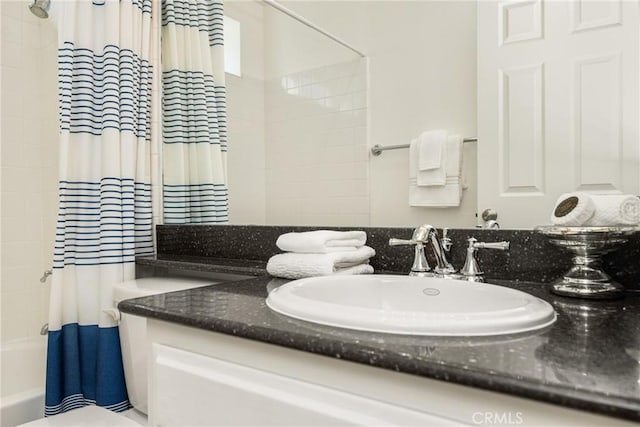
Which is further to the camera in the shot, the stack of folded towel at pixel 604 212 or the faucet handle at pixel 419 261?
the faucet handle at pixel 419 261

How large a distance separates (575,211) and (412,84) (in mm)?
664

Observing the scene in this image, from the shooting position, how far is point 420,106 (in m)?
1.34

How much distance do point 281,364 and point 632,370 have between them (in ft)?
1.54

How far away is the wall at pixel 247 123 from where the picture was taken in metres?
1.72

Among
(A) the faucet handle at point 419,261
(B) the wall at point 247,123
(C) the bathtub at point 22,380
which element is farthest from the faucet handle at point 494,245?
(C) the bathtub at point 22,380

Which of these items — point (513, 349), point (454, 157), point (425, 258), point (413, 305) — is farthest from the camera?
point (454, 157)

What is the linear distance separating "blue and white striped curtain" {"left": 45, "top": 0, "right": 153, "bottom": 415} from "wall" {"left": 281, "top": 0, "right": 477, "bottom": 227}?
32.6 inches

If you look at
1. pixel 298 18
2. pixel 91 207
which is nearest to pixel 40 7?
pixel 91 207

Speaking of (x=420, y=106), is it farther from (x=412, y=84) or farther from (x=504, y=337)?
(x=504, y=337)

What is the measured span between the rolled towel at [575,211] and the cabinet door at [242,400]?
53 centimetres

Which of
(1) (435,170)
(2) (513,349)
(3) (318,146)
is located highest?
(3) (318,146)

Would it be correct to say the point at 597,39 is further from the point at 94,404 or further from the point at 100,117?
the point at 94,404

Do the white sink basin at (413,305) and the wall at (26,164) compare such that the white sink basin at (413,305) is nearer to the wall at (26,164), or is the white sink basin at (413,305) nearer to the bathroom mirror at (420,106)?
the bathroom mirror at (420,106)

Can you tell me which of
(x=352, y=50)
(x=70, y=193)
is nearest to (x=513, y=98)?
(x=352, y=50)
